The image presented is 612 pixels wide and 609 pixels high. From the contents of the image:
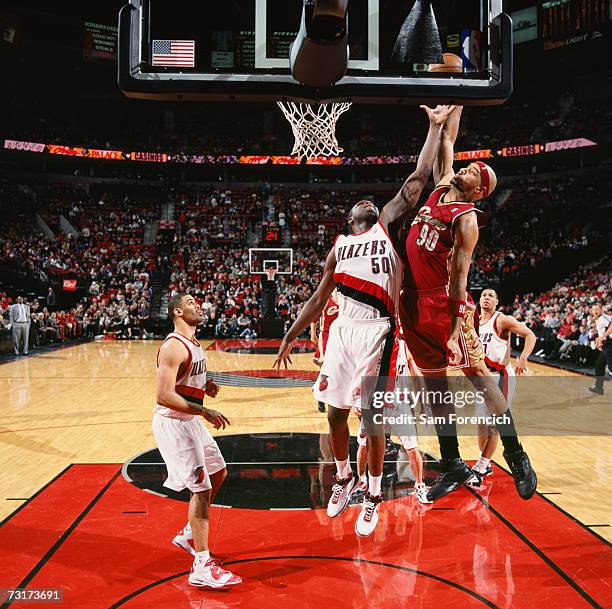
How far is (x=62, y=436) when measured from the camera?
6926 mm

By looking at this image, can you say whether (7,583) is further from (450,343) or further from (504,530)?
(504,530)

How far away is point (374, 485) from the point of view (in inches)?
149

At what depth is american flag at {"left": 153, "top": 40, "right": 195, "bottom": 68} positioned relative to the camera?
12.2ft

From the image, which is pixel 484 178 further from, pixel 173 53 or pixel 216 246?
pixel 216 246

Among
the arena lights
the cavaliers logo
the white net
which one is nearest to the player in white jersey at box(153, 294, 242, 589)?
the cavaliers logo

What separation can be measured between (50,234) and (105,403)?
67.0ft

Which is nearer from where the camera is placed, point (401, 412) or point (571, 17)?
point (401, 412)

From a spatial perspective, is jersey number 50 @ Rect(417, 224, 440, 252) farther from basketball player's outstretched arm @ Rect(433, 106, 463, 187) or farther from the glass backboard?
the glass backboard

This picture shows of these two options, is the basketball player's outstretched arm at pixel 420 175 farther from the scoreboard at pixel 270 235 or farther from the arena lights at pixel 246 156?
the arena lights at pixel 246 156

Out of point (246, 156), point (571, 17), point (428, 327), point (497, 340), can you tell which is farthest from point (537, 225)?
point (428, 327)

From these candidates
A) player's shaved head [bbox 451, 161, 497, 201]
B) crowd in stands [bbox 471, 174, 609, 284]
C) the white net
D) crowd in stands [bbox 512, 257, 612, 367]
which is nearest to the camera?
player's shaved head [bbox 451, 161, 497, 201]

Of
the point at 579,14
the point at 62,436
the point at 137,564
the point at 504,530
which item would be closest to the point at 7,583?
the point at 137,564

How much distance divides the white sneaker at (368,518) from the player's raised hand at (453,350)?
1.01m

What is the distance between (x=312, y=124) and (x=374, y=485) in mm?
5788
